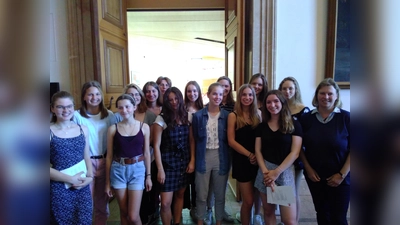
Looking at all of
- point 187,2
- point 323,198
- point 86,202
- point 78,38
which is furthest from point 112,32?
point 323,198

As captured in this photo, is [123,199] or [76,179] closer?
[76,179]

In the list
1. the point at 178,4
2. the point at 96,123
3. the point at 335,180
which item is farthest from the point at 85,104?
the point at 178,4

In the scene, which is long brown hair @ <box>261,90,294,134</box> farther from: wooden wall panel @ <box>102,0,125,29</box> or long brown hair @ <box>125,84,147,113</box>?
wooden wall panel @ <box>102,0,125,29</box>

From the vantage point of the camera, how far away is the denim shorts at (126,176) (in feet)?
5.32

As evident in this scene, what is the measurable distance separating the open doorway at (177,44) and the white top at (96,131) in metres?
3.33

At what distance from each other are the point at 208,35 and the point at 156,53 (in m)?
3.00

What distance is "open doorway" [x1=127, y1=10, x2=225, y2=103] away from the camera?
5.32 metres

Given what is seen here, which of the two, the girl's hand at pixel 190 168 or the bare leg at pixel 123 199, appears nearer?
the bare leg at pixel 123 199

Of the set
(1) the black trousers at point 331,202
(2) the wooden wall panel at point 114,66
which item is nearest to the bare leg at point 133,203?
(1) the black trousers at point 331,202

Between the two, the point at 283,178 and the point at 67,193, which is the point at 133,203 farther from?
the point at 283,178

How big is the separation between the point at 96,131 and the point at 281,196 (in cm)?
126

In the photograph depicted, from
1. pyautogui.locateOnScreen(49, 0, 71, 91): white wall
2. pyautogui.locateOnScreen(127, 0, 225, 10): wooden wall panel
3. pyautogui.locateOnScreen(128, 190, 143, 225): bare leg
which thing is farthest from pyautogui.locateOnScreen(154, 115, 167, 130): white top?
pyautogui.locateOnScreen(127, 0, 225, 10): wooden wall panel

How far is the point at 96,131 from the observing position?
1688 mm

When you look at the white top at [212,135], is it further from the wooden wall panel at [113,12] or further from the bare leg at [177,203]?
the wooden wall panel at [113,12]
